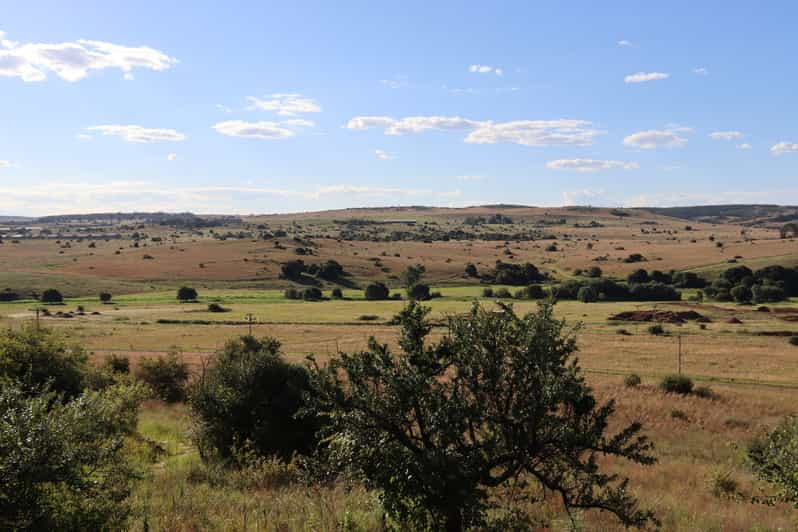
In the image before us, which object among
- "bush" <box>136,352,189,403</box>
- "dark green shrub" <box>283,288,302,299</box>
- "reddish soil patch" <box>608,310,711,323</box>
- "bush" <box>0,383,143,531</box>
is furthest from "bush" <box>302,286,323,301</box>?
"bush" <box>0,383,143,531</box>

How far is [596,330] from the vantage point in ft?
265

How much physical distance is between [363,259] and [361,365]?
16084 cm

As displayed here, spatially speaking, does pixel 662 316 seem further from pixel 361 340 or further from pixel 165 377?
pixel 165 377

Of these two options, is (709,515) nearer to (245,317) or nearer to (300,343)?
(300,343)

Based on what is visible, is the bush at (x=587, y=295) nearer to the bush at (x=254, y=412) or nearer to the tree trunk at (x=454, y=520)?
the bush at (x=254, y=412)

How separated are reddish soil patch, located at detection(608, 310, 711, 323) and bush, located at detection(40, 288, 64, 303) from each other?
9726 cm

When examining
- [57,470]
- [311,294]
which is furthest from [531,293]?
[57,470]

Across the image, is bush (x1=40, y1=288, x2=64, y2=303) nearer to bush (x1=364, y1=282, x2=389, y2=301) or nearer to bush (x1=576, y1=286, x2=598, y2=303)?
bush (x1=364, y1=282, x2=389, y2=301)

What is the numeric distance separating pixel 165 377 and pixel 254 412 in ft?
69.2

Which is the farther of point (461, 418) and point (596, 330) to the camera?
point (596, 330)

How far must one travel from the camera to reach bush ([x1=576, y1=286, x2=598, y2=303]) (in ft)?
396

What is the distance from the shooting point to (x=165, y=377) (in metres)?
40.0

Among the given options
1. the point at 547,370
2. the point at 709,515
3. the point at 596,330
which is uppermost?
the point at 547,370

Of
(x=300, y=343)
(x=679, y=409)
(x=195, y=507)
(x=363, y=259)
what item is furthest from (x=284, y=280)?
(x=195, y=507)
